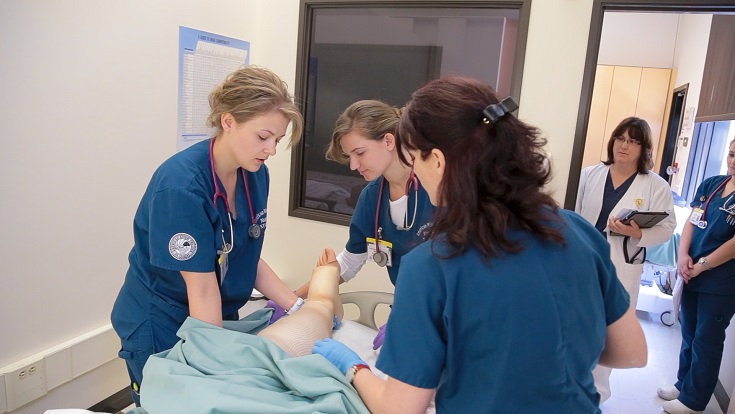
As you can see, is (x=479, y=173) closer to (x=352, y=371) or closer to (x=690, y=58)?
(x=352, y=371)

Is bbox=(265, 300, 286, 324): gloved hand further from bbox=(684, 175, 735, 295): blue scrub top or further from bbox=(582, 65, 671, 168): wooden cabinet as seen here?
bbox=(582, 65, 671, 168): wooden cabinet

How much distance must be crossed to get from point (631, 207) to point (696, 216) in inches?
16.8

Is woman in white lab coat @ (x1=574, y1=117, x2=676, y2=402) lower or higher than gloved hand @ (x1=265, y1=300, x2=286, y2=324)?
higher

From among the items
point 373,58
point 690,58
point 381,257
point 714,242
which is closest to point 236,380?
point 381,257

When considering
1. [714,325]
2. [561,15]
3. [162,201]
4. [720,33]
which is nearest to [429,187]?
[162,201]

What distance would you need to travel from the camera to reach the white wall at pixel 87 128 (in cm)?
175

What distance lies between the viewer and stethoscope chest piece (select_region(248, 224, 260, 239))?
147cm

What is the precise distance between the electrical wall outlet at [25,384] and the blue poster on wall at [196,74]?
3.55 ft

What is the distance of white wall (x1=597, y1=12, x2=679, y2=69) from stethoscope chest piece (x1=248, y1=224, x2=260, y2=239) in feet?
16.8

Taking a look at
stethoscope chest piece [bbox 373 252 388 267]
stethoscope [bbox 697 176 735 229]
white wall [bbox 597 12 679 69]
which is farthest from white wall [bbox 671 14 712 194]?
stethoscope chest piece [bbox 373 252 388 267]

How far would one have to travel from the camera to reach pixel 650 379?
2.99m

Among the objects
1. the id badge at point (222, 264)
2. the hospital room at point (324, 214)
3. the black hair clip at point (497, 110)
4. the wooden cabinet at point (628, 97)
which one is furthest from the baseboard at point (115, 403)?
the wooden cabinet at point (628, 97)

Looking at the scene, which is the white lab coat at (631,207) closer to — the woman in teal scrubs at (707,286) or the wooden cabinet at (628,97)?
the woman in teal scrubs at (707,286)

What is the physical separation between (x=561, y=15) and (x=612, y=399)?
2.00 metres
